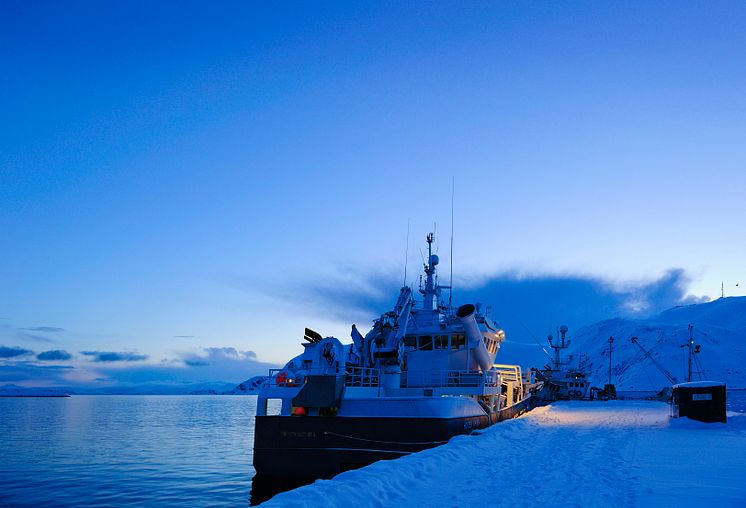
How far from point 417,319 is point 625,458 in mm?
18212

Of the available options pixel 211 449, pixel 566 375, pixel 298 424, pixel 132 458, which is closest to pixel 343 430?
pixel 298 424

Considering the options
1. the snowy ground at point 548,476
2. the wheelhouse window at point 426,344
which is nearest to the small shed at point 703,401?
the snowy ground at point 548,476

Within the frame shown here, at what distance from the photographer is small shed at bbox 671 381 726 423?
27587 mm

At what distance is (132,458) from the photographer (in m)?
41.0

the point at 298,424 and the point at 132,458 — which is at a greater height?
the point at 298,424

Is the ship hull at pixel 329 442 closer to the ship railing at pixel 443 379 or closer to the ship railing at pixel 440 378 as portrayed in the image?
the ship railing at pixel 440 378

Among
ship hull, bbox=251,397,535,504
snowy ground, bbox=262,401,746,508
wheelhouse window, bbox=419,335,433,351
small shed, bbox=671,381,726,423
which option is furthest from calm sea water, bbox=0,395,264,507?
small shed, bbox=671,381,726,423

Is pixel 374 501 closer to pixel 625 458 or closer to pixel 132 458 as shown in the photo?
pixel 625 458

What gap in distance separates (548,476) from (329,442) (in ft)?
38.6

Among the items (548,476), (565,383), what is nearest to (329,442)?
(548,476)

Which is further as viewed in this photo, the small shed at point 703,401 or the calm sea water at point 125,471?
the small shed at point 703,401

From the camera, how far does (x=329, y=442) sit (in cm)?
2294

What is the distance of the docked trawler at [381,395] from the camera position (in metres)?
22.8

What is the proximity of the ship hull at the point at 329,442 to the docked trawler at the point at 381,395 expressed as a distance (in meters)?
0.04
